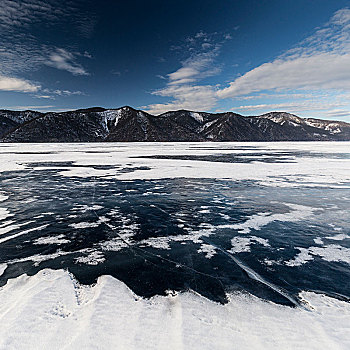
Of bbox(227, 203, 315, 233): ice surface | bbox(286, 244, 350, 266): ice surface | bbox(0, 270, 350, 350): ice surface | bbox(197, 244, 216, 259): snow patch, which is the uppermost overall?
bbox(0, 270, 350, 350): ice surface

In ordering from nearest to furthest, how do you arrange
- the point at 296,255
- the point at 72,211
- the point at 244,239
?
the point at 296,255
the point at 244,239
the point at 72,211

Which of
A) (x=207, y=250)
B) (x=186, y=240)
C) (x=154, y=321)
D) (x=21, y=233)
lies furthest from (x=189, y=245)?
(x=21, y=233)

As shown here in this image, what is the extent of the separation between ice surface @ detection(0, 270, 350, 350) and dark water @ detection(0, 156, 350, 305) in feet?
1.12

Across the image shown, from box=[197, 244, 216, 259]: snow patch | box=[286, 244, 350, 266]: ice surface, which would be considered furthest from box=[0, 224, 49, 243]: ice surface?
box=[286, 244, 350, 266]: ice surface

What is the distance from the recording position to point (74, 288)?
15.1 feet

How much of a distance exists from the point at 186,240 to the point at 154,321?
328 centimetres

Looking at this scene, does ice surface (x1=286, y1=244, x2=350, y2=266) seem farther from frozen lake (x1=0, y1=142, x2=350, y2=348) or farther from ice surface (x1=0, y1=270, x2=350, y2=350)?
ice surface (x1=0, y1=270, x2=350, y2=350)

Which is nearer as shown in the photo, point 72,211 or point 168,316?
point 168,316

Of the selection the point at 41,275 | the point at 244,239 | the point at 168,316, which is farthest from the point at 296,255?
the point at 41,275

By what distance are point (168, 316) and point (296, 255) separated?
3845mm

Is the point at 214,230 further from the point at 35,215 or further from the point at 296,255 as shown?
the point at 35,215

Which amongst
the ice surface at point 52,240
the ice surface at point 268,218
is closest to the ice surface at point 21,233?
the ice surface at point 52,240

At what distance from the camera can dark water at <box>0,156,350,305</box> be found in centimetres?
498

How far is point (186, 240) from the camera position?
695 cm
